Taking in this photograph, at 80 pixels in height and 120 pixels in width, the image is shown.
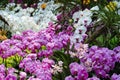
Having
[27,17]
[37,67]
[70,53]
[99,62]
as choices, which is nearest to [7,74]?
[37,67]

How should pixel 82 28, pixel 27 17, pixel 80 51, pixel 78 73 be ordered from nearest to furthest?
pixel 78 73 → pixel 80 51 → pixel 82 28 → pixel 27 17

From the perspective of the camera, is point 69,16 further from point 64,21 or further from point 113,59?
point 113,59

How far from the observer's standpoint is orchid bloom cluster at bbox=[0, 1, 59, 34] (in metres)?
7.91

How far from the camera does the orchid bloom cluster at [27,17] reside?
7.91m

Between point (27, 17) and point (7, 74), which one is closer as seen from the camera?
point (7, 74)

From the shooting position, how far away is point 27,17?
798 centimetres

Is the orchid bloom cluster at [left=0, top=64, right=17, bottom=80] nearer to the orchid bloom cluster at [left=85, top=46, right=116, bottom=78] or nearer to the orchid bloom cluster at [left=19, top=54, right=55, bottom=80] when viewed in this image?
the orchid bloom cluster at [left=19, top=54, right=55, bottom=80]

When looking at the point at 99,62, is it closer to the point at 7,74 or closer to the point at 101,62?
the point at 101,62

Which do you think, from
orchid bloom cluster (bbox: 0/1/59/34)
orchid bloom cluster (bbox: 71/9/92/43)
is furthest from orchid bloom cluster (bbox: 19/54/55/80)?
orchid bloom cluster (bbox: 0/1/59/34)

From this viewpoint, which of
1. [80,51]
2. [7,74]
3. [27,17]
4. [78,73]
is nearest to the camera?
A: [78,73]

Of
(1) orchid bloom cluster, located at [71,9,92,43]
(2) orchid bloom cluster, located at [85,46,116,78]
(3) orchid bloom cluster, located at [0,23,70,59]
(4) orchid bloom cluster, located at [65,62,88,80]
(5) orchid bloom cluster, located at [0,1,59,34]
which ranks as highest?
(5) orchid bloom cluster, located at [0,1,59,34]

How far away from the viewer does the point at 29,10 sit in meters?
9.62

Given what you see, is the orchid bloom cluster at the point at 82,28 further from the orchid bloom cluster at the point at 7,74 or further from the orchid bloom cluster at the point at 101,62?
the orchid bloom cluster at the point at 7,74

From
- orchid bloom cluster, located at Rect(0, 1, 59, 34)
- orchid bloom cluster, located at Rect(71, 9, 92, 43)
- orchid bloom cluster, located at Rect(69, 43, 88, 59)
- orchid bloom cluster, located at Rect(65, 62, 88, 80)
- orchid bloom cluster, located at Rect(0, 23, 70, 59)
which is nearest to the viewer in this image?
orchid bloom cluster, located at Rect(65, 62, 88, 80)
